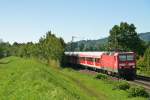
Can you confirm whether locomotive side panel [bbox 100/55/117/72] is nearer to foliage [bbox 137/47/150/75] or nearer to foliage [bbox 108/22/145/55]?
foliage [bbox 137/47/150/75]

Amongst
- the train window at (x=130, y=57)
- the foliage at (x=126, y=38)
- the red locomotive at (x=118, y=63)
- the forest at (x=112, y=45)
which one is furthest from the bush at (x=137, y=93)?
the foliage at (x=126, y=38)

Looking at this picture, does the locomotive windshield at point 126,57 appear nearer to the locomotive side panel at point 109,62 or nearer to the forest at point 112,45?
the locomotive side panel at point 109,62

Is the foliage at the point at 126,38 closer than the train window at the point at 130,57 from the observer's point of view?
No

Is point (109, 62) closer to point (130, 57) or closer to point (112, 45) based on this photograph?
point (130, 57)

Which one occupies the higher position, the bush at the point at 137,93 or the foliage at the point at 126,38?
the foliage at the point at 126,38

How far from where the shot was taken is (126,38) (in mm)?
138125

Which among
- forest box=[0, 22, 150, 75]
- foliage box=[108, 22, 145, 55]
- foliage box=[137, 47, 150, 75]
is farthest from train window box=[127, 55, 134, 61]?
foliage box=[108, 22, 145, 55]

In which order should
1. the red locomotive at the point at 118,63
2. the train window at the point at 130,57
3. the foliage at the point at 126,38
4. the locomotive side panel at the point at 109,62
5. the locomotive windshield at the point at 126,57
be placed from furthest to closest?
the foliage at the point at 126,38 < the locomotive side panel at the point at 109,62 < the train window at the point at 130,57 < the locomotive windshield at the point at 126,57 < the red locomotive at the point at 118,63

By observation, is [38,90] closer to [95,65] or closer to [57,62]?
[95,65]

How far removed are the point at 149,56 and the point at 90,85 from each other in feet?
66.9

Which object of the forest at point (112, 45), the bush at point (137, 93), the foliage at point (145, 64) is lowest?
the bush at point (137, 93)

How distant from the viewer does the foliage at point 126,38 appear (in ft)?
434

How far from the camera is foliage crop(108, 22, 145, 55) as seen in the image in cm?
13225

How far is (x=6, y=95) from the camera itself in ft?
106
